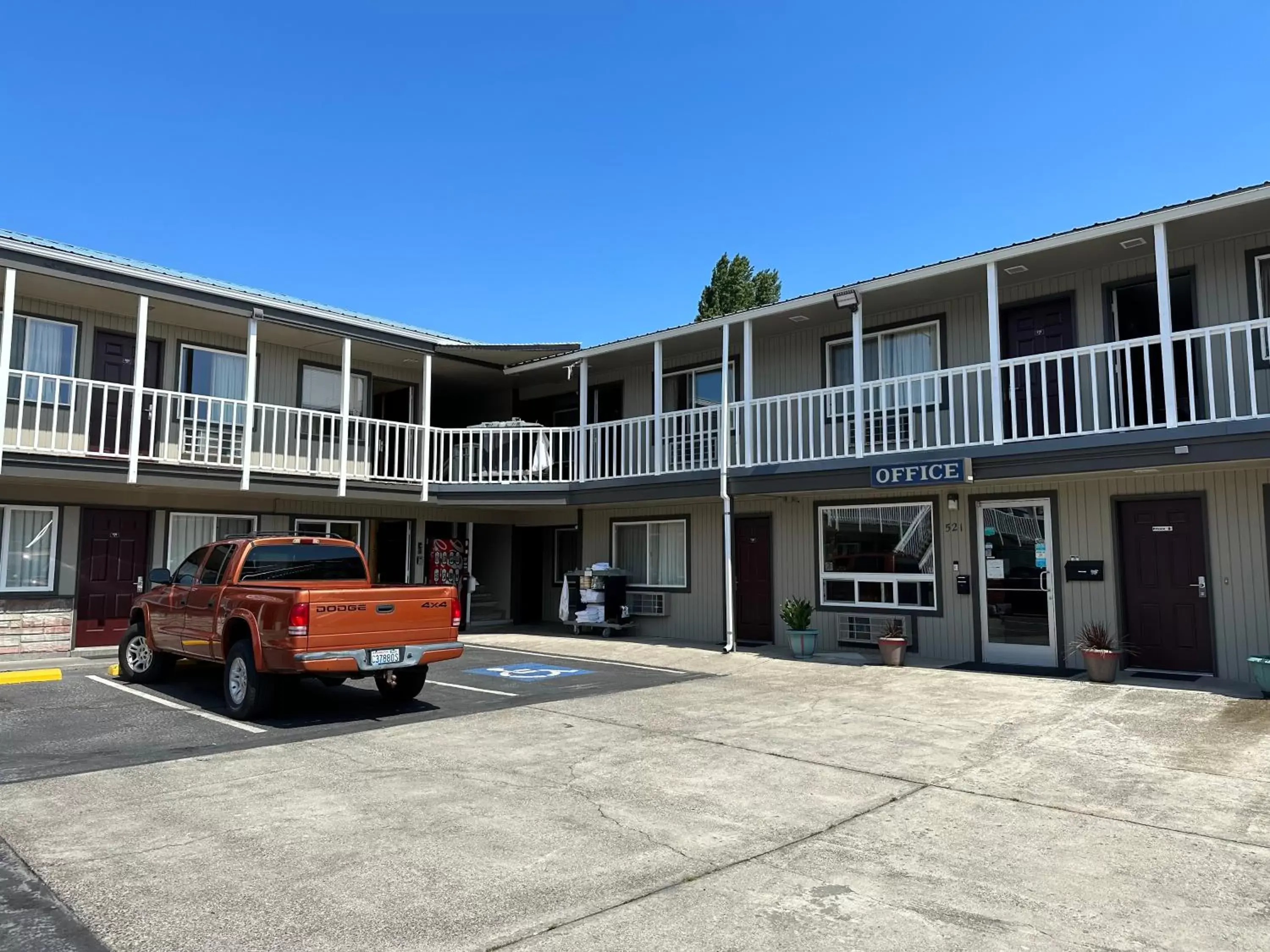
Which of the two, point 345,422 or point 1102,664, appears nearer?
point 1102,664

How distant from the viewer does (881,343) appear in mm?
13867

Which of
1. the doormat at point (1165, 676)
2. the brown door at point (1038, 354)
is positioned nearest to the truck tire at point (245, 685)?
the brown door at point (1038, 354)

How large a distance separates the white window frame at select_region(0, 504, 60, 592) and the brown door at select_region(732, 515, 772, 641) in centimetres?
1106

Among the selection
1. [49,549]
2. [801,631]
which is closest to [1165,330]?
[801,631]

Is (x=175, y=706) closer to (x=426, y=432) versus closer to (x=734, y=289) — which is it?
(x=426, y=432)

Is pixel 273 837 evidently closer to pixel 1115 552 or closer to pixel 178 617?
pixel 178 617

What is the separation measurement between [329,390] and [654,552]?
23.7 ft

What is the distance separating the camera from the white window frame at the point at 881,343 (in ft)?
43.0

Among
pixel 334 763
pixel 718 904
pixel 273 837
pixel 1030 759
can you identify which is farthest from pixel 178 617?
pixel 1030 759

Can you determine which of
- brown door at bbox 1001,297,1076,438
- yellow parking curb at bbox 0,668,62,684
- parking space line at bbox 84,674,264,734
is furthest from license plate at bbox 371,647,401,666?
brown door at bbox 1001,297,1076,438

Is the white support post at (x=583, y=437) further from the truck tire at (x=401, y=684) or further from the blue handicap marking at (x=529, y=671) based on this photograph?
the truck tire at (x=401, y=684)

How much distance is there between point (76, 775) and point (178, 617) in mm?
3378

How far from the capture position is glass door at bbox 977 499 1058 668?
1155 centimetres

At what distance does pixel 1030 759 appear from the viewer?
22.2ft
